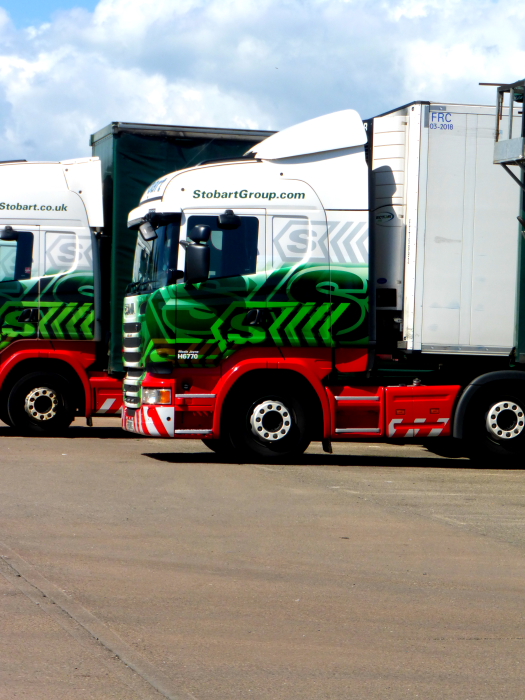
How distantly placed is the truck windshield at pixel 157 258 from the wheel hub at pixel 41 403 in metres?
2.56

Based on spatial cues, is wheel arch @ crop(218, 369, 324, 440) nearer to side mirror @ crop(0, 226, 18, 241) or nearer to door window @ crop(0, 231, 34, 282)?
door window @ crop(0, 231, 34, 282)

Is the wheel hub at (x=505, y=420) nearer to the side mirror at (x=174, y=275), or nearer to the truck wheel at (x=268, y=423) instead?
the truck wheel at (x=268, y=423)

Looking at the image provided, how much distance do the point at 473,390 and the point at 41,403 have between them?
6.07m

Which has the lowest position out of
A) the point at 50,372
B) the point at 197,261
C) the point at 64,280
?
the point at 50,372

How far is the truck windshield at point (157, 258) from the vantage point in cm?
1217

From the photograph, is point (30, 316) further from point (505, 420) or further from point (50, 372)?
point (505, 420)

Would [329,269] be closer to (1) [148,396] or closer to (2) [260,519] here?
(1) [148,396]

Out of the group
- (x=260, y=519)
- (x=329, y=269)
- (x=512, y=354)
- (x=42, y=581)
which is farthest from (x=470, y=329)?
(x=42, y=581)

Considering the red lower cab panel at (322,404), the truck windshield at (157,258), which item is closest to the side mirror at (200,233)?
the truck windshield at (157,258)

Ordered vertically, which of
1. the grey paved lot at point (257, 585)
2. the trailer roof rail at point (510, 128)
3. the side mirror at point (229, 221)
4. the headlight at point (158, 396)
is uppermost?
the trailer roof rail at point (510, 128)

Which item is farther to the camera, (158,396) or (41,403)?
Result: (41,403)

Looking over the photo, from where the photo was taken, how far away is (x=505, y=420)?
1280cm

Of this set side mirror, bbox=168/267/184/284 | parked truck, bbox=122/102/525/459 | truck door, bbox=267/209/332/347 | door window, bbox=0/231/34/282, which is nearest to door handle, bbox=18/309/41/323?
door window, bbox=0/231/34/282

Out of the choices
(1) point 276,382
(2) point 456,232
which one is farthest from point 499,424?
(1) point 276,382
